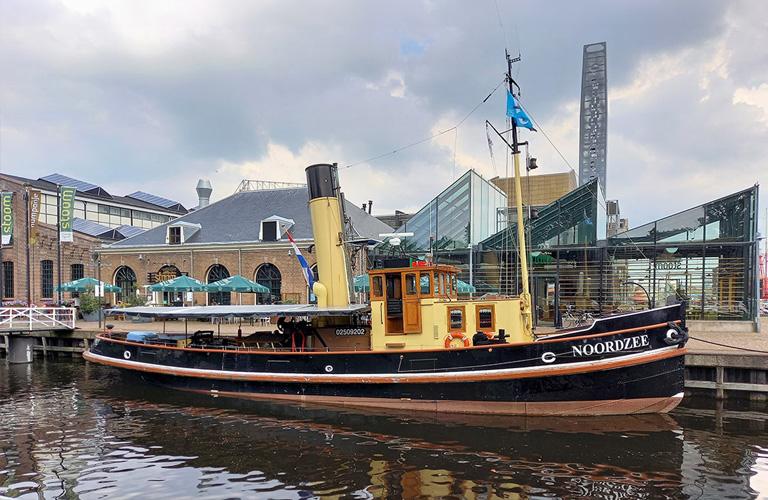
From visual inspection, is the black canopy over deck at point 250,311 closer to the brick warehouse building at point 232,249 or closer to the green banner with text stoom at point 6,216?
the brick warehouse building at point 232,249

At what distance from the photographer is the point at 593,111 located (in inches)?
1684

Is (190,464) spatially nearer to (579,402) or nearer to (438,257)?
(579,402)

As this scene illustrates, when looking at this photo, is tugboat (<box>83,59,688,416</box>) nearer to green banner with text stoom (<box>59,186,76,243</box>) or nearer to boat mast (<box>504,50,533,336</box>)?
boat mast (<box>504,50,533,336</box>)

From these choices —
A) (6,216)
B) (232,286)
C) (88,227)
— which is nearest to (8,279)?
(6,216)

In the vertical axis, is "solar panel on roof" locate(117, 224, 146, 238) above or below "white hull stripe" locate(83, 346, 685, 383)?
above

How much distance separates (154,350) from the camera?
15.1 metres

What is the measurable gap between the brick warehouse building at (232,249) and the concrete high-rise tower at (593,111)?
18.8 meters

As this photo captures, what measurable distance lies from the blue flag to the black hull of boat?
5.17 m

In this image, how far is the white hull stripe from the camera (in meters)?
11.1

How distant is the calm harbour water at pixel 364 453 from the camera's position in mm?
7984

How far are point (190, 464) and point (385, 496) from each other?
3.80 meters

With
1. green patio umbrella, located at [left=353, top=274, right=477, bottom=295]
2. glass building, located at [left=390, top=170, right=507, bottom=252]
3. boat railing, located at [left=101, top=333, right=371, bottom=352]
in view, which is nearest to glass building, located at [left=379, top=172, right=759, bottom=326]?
glass building, located at [left=390, top=170, right=507, bottom=252]

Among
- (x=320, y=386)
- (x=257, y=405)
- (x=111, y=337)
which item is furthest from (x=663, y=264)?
(x=111, y=337)

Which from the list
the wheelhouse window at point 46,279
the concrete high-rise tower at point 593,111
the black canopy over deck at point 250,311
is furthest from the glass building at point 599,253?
the wheelhouse window at point 46,279
